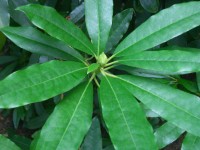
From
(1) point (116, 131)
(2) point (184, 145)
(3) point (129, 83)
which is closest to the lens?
(1) point (116, 131)

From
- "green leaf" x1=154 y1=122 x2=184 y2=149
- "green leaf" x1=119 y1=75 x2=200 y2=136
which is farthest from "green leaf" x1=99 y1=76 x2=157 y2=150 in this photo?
"green leaf" x1=154 y1=122 x2=184 y2=149

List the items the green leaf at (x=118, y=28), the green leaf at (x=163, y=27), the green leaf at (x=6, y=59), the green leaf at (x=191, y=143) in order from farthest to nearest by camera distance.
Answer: the green leaf at (x=6, y=59) → the green leaf at (x=118, y=28) → the green leaf at (x=191, y=143) → the green leaf at (x=163, y=27)

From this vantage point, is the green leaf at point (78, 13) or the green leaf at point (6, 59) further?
the green leaf at point (6, 59)

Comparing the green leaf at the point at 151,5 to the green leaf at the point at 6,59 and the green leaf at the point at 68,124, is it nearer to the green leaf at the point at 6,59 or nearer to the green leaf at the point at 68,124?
the green leaf at the point at 68,124

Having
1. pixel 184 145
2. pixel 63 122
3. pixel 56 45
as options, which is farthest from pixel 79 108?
pixel 184 145

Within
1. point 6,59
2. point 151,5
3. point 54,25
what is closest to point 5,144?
point 54,25

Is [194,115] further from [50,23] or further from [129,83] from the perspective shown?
[50,23]

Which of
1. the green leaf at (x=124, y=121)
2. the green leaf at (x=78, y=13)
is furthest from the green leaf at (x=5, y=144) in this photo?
the green leaf at (x=78, y=13)
